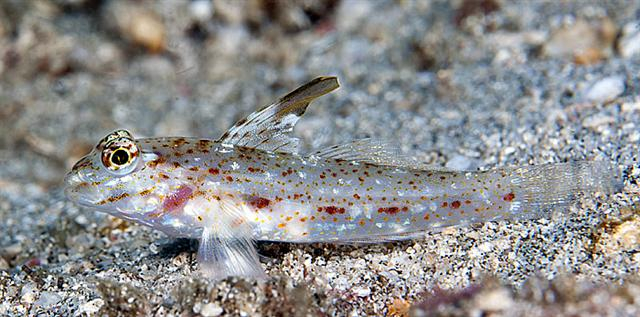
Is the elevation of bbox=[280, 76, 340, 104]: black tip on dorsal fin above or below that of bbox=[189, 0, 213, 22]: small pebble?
below

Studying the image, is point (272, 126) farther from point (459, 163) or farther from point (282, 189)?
point (459, 163)

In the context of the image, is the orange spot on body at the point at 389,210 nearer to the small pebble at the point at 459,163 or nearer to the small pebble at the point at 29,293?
the small pebble at the point at 459,163

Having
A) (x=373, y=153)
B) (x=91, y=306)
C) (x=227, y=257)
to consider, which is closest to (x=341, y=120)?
(x=373, y=153)

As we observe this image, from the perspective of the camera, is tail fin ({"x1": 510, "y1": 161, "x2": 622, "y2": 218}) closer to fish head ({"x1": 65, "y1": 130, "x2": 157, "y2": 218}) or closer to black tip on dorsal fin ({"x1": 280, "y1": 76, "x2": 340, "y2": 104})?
black tip on dorsal fin ({"x1": 280, "y1": 76, "x2": 340, "y2": 104})

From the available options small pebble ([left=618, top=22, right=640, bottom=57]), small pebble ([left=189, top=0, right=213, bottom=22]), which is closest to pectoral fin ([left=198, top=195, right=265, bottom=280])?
small pebble ([left=618, top=22, right=640, bottom=57])

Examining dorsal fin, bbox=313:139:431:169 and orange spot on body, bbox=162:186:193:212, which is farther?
dorsal fin, bbox=313:139:431:169

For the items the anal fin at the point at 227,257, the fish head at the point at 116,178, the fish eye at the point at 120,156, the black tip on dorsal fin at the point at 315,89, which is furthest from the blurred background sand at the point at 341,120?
the black tip on dorsal fin at the point at 315,89

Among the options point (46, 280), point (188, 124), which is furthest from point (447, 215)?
point (188, 124)

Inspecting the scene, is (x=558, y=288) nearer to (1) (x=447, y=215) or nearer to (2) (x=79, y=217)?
(1) (x=447, y=215)
